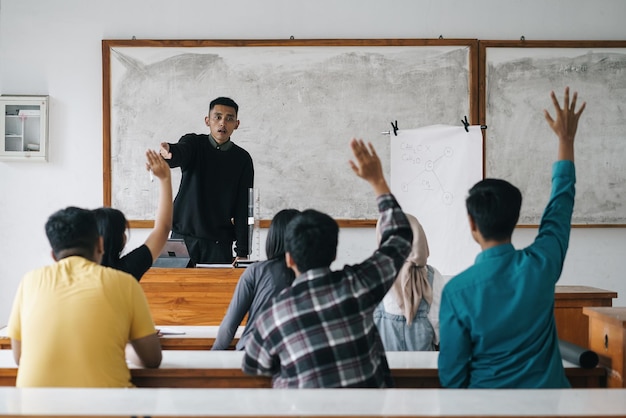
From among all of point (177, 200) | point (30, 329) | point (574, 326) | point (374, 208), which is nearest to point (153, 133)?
point (177, 200)

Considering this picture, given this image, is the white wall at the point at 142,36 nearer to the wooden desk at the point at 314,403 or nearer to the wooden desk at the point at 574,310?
the wooden desk at the point at 574,310

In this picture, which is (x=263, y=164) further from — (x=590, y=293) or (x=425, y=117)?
(x=590, y=293)

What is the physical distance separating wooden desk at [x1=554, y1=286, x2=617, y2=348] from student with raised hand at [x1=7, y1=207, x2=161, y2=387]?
233 cm

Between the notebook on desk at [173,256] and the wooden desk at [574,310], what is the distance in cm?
192

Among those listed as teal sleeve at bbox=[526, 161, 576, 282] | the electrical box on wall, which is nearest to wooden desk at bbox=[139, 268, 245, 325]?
teal sleeve at bbox=[526, 161, 576, 282]

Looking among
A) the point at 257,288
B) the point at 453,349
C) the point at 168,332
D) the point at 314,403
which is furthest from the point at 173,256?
the point at 314,403

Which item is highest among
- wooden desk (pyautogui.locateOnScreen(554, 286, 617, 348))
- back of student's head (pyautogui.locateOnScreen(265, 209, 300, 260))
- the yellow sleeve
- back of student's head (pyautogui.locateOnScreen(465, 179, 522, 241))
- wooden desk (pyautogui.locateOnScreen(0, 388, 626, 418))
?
back of student's head (pyautogui.locateOnScreen(465, 179, 522, 241))

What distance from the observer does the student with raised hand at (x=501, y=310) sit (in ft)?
6.39

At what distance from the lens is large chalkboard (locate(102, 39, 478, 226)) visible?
535 centimetres

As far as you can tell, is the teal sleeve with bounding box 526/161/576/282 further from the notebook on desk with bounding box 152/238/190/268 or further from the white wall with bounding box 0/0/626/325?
the white wall with bounding box 0/0/626/325

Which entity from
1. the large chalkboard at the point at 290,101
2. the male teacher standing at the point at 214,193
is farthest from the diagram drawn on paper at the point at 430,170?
the male teacher standing at the point at 214,193

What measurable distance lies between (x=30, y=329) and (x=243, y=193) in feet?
9.02

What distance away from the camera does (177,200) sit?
463cm

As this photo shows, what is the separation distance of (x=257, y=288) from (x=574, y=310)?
181cm
